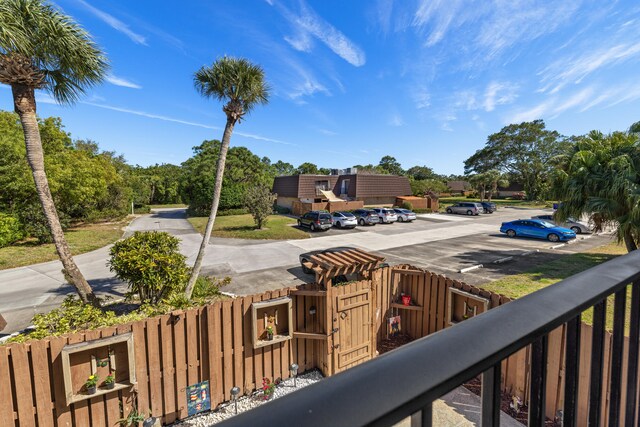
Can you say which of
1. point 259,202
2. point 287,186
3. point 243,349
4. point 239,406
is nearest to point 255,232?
point 259,202

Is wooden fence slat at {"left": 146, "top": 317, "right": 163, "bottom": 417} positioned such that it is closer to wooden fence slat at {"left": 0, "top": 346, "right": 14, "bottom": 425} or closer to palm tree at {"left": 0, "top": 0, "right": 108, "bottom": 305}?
wooden fence slat at {"left": 0, "top": 346, "right": 14, "bottom": 425}

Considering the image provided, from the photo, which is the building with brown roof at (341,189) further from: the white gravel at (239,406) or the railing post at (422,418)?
the railing post at (422,418)

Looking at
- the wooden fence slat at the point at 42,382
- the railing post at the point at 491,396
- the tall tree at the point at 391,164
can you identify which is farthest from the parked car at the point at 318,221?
the tall tree at the point at 391,164

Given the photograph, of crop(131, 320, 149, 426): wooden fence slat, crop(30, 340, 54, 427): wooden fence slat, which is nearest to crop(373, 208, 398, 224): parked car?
crop(131, 320, 149, 426): wooden fence slat

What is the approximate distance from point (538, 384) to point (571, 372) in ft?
0.72

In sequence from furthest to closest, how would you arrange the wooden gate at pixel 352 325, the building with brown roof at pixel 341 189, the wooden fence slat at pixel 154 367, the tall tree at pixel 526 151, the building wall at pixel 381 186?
the tall tree at pixel 526 151
the building wall at pixel 381 186
the building with brown roof at pixel 341 189
the wooden gate at pixel 352 325
the wooden fence slat at pixel 154 367

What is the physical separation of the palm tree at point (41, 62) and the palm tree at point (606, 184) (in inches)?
647

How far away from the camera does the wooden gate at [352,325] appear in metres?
6.34

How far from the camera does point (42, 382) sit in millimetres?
4355

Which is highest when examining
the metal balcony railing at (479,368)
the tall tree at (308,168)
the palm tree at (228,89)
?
the tall tree at (308,168)

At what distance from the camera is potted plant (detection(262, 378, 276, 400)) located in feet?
18.8

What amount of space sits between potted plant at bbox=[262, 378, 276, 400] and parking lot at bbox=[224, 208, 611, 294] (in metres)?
4.46

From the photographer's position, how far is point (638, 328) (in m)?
1.36

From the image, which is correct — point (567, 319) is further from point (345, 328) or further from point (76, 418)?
point (76, 418)
